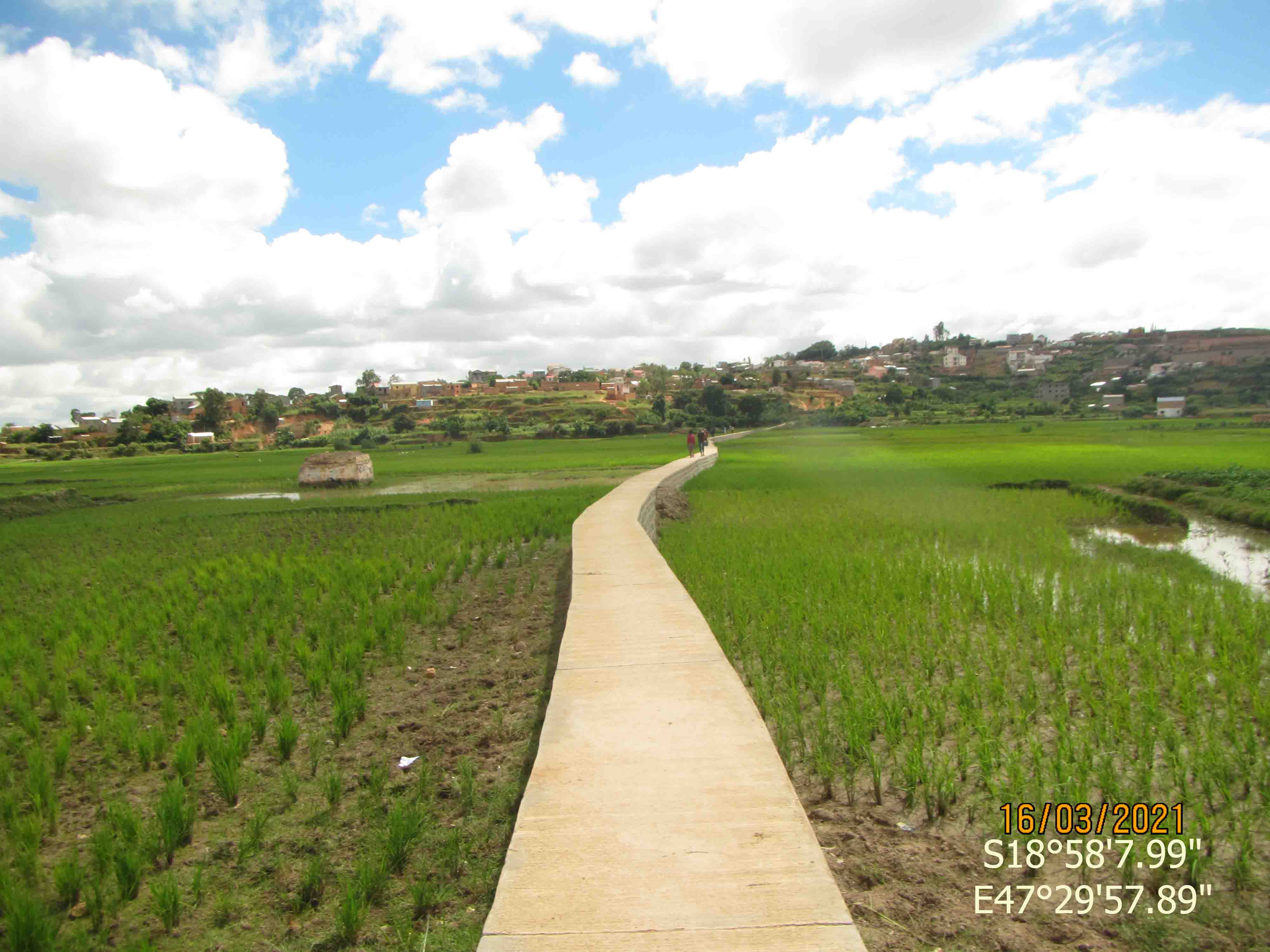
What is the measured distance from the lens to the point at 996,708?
14.5ft

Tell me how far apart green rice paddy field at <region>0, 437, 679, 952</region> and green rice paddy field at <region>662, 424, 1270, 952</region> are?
1.48m

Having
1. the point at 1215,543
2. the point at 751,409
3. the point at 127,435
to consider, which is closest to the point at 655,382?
the point at 751,409

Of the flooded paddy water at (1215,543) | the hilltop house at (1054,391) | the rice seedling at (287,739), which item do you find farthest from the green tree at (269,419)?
the rice seedling at (287,739)

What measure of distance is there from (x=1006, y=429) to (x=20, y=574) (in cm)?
4843

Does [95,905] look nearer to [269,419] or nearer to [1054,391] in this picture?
[269,419]

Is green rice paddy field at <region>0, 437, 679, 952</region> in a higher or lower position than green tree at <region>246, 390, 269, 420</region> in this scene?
lower

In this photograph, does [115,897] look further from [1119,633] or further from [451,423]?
[451,423]

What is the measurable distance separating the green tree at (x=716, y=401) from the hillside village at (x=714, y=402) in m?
0.23

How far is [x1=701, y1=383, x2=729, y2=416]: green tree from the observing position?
73.4m

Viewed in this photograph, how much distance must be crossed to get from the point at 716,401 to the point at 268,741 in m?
71.3

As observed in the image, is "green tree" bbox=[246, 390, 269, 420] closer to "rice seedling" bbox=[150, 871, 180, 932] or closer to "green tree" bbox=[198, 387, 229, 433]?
"green tree" bbox=[198, 387, 229, 433]

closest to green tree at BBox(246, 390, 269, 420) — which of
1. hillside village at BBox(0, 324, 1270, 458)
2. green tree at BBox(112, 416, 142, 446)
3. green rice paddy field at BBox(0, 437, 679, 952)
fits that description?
hillside village at BBox(0, 324, 1270, 458)

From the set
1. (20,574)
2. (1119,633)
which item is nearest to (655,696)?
(1119,633)

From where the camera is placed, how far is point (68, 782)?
4.05 m
